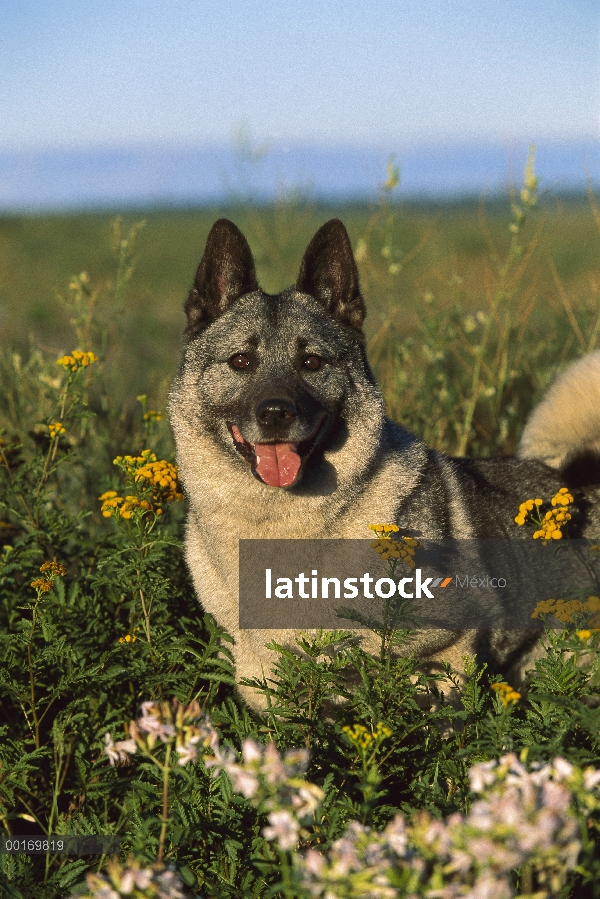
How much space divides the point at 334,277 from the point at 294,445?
2.95 ft

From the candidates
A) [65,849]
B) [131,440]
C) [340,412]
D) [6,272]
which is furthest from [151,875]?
[6,272]

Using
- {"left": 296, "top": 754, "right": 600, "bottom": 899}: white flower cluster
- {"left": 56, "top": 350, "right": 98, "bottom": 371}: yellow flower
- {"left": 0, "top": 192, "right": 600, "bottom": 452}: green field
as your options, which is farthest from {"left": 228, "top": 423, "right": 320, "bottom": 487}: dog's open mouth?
{"left": 0, "top": 192, "right": 600, "bottom": 452}: green field

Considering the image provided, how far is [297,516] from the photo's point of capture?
334cm

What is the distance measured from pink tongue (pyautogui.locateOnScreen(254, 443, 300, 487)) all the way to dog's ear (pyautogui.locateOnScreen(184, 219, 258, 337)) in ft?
2.66

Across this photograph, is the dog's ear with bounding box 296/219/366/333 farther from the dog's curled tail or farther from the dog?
the dog's curled tail

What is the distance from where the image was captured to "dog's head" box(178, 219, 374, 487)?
326 cm

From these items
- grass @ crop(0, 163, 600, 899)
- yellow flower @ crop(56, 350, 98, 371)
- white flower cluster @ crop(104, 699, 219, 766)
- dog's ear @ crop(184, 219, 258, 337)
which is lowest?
grass @ crop(0, 163, 600, 899)

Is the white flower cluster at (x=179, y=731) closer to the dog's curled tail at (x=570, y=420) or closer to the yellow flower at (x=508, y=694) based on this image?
the yellow flower at (x=508, y=694)

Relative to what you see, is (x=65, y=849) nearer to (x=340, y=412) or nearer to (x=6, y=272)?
(x=340, y=412)

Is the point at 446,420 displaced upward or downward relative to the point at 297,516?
downward

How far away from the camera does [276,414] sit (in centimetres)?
318

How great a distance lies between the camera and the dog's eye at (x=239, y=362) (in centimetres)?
352

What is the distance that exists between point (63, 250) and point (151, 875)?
33.7 m

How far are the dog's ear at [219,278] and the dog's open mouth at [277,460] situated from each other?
78cm
